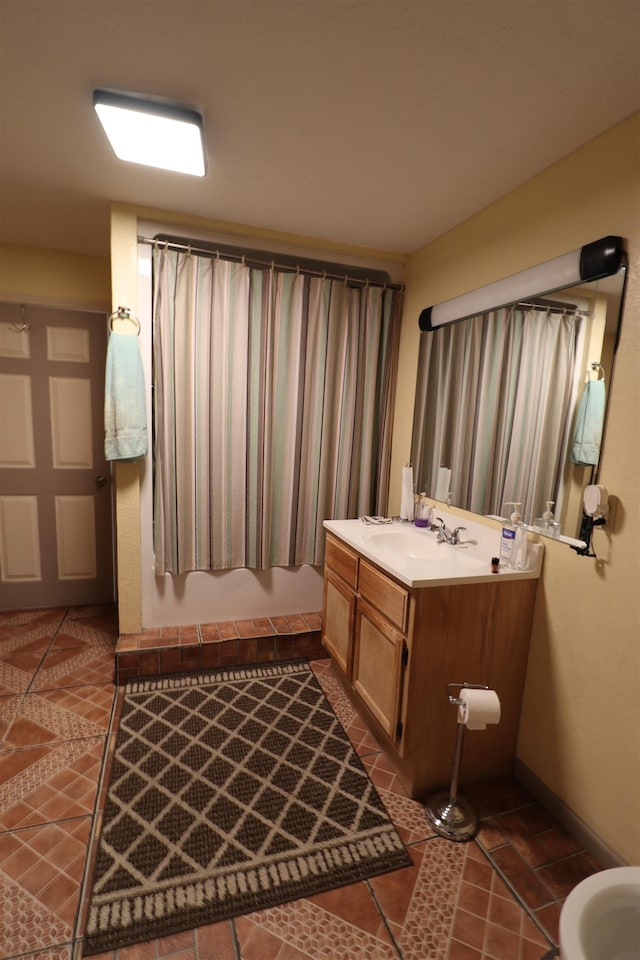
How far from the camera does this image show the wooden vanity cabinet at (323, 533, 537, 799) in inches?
64.2

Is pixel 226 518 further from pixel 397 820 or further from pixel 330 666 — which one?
pixel 397 820

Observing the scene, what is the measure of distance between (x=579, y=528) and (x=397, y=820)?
48.8 inches

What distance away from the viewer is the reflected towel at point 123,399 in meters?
2.22

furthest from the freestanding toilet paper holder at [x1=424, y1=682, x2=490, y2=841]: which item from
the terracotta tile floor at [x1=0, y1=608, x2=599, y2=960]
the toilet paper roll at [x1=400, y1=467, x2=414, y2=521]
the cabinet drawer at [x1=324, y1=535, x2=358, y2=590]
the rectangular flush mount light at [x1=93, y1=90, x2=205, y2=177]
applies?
the rectangular flush mount light at [x1=93, y1=90, x2=205, y2=177]

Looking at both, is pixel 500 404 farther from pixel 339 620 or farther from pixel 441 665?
pixel 339 620

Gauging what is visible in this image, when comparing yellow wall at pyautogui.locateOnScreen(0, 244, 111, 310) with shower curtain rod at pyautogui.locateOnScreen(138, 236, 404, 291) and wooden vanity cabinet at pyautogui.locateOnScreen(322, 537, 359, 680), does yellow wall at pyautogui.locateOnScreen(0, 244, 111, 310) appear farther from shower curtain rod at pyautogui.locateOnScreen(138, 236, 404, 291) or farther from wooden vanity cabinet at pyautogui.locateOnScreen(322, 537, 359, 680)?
wooden vanity cabinet at pyautogui.locateOnScreen(322, 537, 359, 680)

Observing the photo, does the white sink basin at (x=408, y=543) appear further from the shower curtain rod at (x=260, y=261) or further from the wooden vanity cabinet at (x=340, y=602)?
the shower curtain rod at (x=260, y=261)

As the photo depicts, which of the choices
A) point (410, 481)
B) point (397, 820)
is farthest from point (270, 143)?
point (397, 820)

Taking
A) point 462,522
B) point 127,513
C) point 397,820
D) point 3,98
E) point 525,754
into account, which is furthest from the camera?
point 127,513

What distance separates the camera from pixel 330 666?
261 centimetres

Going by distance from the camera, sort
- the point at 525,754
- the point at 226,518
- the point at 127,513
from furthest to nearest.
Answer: the point at 226,518
the point at 127,513
the point at 525,754

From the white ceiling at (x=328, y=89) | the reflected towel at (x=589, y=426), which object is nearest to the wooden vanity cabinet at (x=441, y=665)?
the reflected towel at (x=589, y=426)

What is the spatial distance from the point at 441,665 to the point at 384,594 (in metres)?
0.33

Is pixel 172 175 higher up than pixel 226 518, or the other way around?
pixel 172 175
